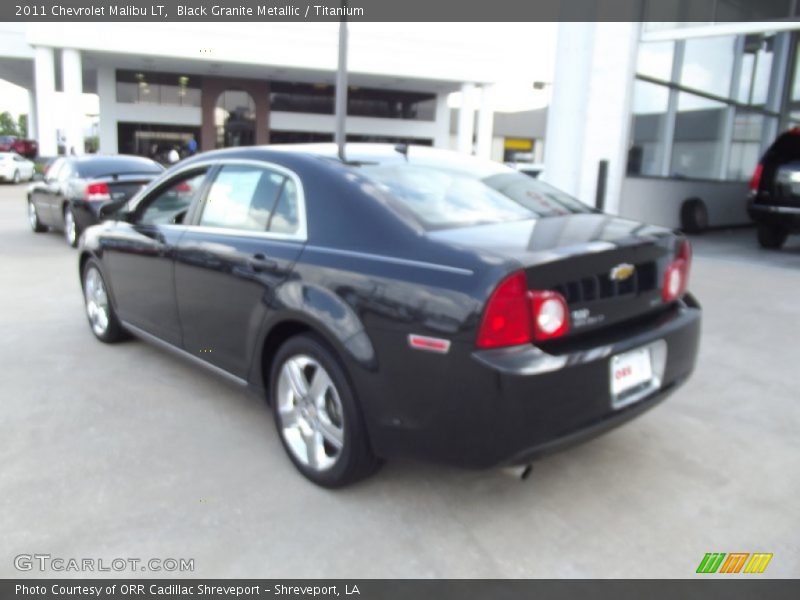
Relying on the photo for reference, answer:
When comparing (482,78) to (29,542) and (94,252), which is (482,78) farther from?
(29,542)

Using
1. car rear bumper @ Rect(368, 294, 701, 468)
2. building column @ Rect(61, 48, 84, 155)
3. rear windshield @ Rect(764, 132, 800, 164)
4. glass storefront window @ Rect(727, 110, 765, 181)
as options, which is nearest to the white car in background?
building column @ Rect(61, 48, 84, 155)

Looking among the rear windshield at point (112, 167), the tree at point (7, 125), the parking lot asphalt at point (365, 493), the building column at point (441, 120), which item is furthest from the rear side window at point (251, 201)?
the tree at point (7, 125)

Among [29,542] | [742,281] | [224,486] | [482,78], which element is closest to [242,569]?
[224,486]

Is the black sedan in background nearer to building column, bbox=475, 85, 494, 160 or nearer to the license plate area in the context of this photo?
the license plate area

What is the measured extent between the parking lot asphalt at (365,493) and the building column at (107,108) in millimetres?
33160

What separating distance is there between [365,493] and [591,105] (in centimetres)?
915

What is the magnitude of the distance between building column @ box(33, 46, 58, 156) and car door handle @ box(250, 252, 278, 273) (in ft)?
101

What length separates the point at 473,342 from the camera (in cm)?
244

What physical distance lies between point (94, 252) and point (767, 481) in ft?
15.4

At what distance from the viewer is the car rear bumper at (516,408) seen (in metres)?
2.43

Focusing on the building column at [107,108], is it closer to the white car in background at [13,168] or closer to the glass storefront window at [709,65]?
the white car in background at [13,168]

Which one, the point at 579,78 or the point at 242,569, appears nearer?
the point at 242,569

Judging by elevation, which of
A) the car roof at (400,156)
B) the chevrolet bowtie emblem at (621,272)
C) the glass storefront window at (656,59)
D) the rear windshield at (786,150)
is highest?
the glass storefront window at (656,59)
